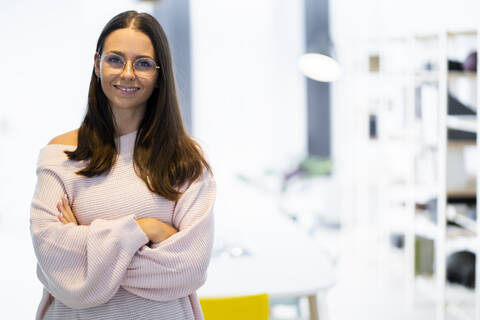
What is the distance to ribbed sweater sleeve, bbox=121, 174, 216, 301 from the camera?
1.51 m

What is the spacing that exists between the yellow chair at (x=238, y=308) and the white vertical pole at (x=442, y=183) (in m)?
1.94

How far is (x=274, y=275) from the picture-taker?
2.43 meters

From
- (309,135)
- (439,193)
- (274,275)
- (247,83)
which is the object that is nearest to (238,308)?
(274,275)

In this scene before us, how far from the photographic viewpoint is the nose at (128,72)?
5.04 ft

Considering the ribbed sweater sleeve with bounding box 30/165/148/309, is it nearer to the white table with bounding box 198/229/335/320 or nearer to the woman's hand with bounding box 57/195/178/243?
the woman's hand with bounding box 57/195/178/243

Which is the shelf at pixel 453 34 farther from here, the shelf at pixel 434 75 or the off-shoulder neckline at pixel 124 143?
the off-shoulder neckline at pixel 124 143

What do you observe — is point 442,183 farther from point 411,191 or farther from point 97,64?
point 97,64

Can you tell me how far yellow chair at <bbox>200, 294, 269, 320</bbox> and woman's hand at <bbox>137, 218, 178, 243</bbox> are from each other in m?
0.52

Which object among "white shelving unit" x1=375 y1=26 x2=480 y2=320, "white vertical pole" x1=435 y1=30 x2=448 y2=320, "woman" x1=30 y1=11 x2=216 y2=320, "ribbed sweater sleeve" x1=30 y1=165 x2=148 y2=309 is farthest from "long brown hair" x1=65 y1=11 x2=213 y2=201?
"white vertical pole" x1=435 y1=30 x2=448 y2=320

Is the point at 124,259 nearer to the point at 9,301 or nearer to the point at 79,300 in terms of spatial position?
the point at 79,300

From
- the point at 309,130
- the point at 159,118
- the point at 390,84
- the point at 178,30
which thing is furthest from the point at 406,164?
the point at 159,118

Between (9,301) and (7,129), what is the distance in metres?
2.74

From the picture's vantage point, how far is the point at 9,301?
2807 millimetres

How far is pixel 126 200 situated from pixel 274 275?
102 cm
